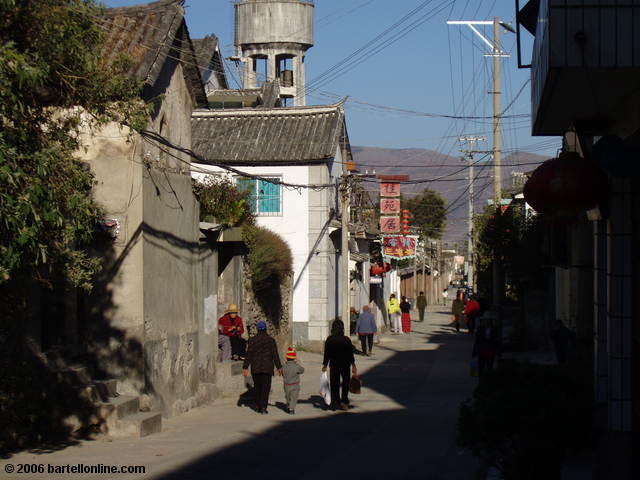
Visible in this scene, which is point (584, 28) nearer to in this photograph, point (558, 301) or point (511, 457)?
point (511, 457)

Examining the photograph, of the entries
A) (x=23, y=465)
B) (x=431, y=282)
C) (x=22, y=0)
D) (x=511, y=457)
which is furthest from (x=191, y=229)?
(x=431, y=282)

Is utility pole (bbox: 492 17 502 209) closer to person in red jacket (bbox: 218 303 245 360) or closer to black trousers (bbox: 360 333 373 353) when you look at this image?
black trousers (bbox: 360 333 373 353)

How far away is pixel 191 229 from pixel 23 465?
26.7 ft

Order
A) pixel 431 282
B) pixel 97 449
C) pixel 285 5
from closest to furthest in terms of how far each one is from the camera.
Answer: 1. pixel 97 449
2. pixel 285 5
3. pixel 431 282

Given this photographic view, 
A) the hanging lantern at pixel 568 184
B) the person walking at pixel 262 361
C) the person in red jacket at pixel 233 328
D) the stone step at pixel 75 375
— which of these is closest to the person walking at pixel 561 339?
the person walking at pixel 262 361

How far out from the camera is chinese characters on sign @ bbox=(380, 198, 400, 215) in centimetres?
3831

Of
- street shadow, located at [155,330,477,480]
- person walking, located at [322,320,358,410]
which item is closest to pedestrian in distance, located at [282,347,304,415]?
street shadow, located at [155,330,477,480]

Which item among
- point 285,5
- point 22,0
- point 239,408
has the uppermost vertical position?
point 285,5

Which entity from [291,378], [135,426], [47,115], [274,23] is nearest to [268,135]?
[291,378]

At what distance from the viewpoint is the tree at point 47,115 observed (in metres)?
8.16

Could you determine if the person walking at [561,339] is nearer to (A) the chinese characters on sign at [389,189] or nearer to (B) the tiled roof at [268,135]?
(B) the tiled roof at [268,135]

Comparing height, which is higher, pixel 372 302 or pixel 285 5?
pixel 285 5

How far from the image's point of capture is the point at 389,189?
125 feet

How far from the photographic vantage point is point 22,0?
902 cm
